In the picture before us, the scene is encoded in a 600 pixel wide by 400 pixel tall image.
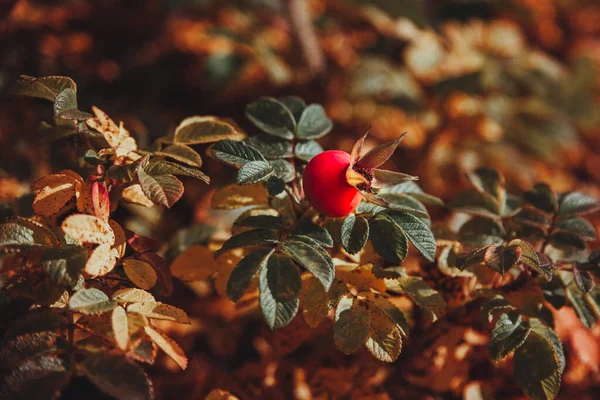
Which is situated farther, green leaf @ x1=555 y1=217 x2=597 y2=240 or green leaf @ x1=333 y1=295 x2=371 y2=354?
green leaf @ x1=555 y1=217 x2=597 y2=240

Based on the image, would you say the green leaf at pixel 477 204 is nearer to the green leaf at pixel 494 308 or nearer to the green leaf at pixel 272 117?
the green leaf at pixel 494 308

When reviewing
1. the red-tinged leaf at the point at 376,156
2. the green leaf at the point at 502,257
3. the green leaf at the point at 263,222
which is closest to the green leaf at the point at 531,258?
the green leaf at the point at 502,257

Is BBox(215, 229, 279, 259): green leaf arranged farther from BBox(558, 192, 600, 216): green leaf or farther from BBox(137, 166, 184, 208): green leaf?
BBox(558, 192, 600, 216): green leaf

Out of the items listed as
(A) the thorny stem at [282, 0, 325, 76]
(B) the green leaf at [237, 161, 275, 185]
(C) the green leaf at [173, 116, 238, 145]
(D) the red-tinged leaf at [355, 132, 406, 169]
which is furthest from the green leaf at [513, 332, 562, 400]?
(A) the thorny stem at [282, 0, 325, 76]

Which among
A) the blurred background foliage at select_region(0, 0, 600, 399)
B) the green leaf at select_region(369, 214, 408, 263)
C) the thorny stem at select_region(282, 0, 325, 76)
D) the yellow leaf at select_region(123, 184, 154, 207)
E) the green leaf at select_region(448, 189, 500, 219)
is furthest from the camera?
the thorny stem at select_region(282, 0, 325, 76)

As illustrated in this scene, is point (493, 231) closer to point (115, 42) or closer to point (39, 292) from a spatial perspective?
point (39, 292)

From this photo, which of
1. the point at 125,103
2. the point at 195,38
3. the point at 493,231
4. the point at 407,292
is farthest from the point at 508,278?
the point at 195,38
